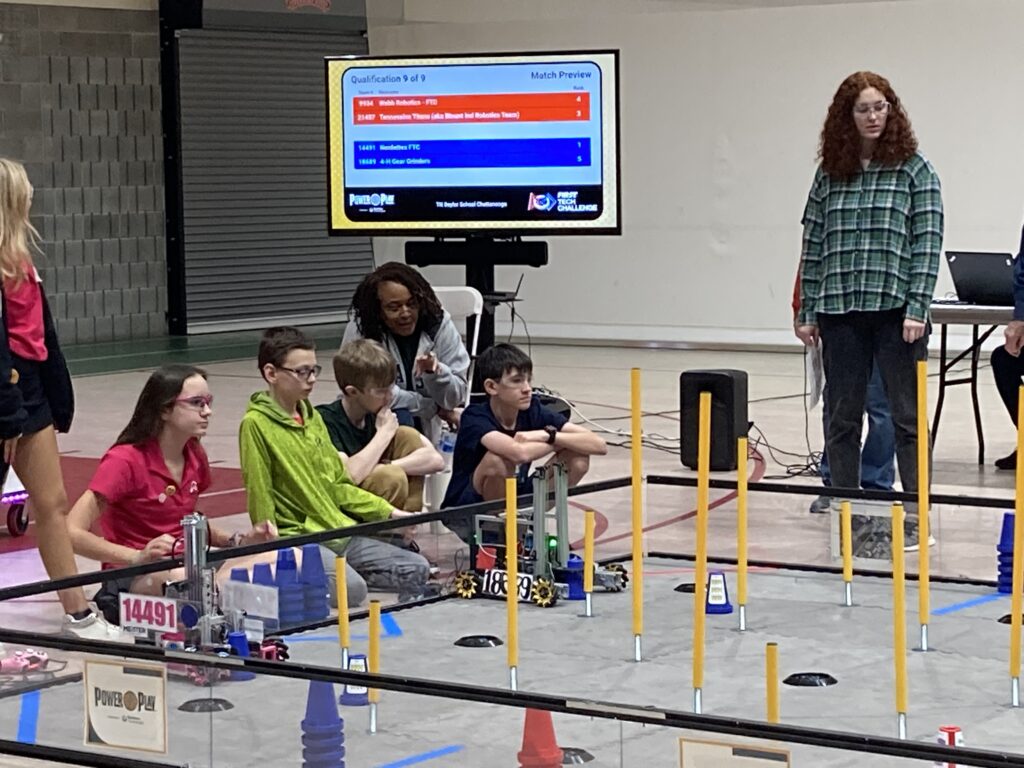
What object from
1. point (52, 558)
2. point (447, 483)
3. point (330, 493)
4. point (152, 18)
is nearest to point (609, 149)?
point (447, 483)

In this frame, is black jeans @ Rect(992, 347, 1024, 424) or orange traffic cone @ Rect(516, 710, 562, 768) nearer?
orange traffic cone @ Rect(516, 710, 562, 768)

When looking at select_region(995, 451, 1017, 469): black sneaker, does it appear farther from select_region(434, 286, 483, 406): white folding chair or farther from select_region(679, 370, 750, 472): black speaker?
select_region(434, 286, 483, 406): white folding chair

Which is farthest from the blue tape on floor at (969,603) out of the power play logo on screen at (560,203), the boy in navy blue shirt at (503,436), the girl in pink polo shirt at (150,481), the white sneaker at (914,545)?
the power play logo on screen at (560,203)

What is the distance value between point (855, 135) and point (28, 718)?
3.67 meters

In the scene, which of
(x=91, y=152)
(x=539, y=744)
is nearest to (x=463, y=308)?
(x=539, y=744)

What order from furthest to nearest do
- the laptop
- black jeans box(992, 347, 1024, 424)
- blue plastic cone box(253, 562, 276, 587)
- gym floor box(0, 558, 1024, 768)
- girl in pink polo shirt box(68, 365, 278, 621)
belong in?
the laptop
black jeans box(992, 347, 1024, 424)
girl in pink polo shirt box(68, 365, 278, 621)
blue plastic cone box(253, 562, 276, 587)
gym floor box(0, 558, 1024, 768)

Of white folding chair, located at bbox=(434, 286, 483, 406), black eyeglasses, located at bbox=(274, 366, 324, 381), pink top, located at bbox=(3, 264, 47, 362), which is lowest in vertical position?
black eyeglasses, located at bbox=(274, 366, 324, 381)

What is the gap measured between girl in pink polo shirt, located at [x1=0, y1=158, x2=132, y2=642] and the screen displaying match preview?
3830 millimetres

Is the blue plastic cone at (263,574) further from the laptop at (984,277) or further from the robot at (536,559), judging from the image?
the laptop at (984,277)

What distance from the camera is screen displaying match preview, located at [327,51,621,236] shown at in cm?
877

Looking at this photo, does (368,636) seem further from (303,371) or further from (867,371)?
(867,371)

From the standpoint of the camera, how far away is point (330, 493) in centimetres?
570

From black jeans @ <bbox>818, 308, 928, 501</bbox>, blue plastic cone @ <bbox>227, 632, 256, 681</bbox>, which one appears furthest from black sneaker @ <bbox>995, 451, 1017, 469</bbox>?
blue plastic cone @ <bbox>227, 632, 256, 681</bbox>

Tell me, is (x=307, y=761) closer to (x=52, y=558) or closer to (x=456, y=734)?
(x=456, y=734)
